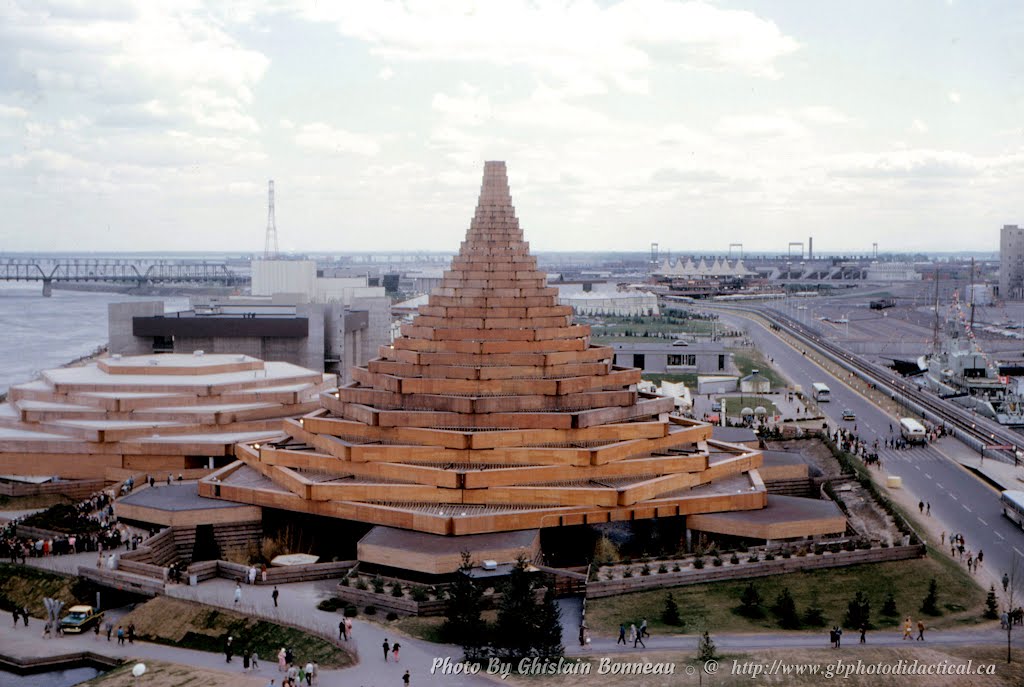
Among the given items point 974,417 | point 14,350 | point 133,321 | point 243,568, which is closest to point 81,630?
point 243,568

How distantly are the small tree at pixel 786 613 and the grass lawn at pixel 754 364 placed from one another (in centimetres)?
5640

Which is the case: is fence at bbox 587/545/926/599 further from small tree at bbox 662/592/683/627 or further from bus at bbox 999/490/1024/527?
bus at bbox 999/490/1024/527

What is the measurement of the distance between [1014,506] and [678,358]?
2188 inches

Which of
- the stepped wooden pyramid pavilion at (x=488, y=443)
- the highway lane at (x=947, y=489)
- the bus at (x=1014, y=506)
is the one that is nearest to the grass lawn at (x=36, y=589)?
the stepped wooden pyramid pavilion at (x=488, y=443)

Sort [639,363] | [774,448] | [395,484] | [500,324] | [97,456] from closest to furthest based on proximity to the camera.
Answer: [395,484], [500,324], [97,456], [774,448], [639,363]

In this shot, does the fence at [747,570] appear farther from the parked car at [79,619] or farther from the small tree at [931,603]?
the parked car at [79,619]

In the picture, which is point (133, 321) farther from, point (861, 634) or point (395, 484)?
point (861, 634)

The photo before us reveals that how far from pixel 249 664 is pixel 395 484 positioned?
488 inches

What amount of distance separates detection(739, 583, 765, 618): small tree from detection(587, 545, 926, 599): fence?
96.7 inches

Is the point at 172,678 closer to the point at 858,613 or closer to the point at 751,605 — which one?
the point at 751,605

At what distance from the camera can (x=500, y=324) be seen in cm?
4866

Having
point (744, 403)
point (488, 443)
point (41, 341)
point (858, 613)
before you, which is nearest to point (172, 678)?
point (488, 443)

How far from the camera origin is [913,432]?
6538cm

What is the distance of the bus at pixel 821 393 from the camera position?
82812 millimetres
